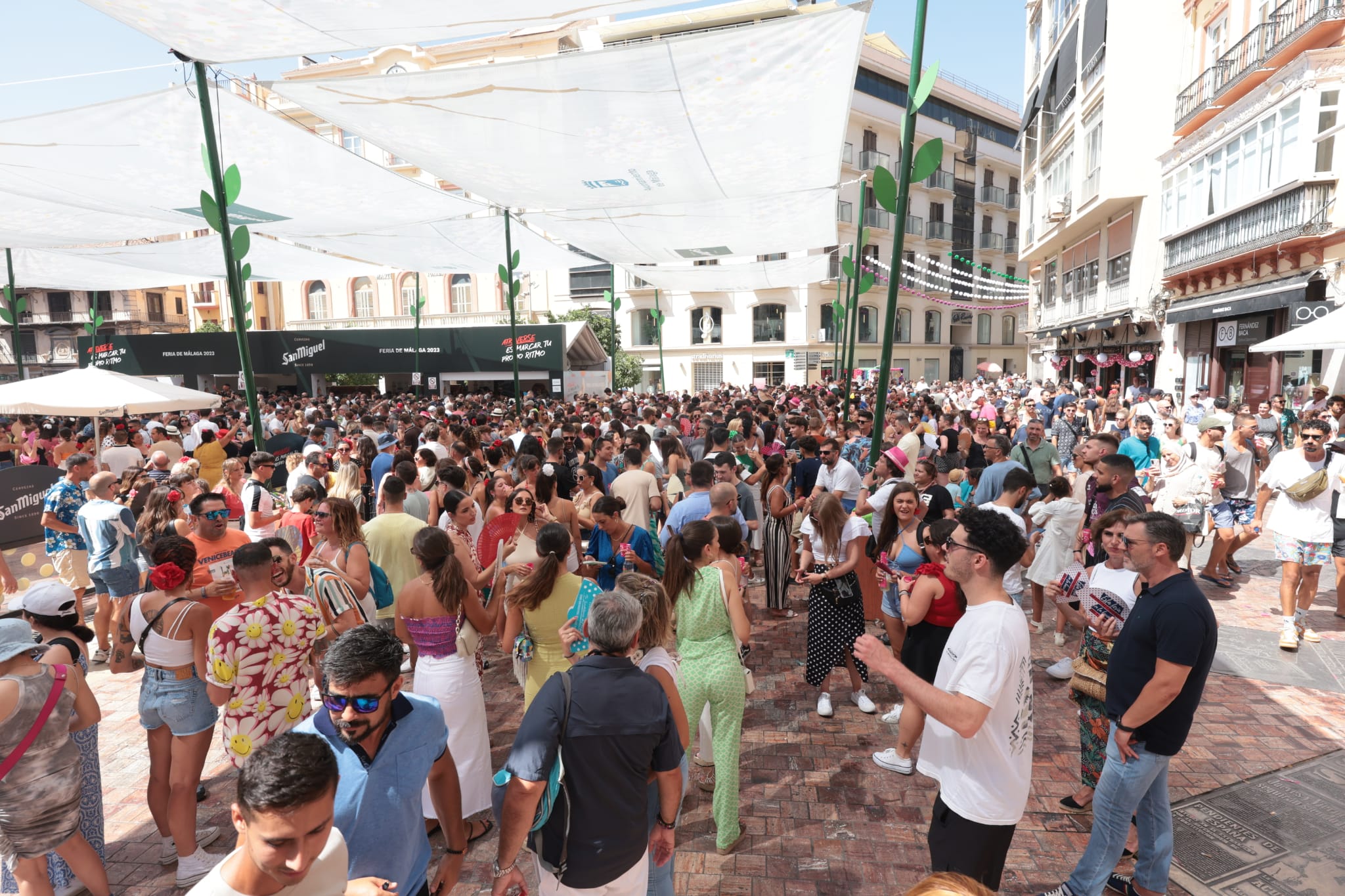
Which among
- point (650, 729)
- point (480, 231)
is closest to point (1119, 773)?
point (650, 729)

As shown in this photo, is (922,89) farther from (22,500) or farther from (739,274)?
(739,274)

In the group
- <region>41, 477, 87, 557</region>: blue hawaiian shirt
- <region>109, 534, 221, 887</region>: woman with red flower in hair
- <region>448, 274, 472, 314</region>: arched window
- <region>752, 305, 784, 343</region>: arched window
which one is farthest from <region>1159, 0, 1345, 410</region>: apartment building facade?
<region>448, 274, 472, 314</region>: arched window

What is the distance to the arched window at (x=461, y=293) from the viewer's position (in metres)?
40.5

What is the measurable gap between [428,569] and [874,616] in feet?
11.2

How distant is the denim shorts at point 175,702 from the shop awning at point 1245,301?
16.8 metres

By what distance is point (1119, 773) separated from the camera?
2846 millimetres

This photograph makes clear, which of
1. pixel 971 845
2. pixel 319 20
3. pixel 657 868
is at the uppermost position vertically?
pixel 319 20

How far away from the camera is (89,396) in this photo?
29.0 feet

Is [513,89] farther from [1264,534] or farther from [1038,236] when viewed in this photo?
[1038,236]

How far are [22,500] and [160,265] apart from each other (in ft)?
30.9

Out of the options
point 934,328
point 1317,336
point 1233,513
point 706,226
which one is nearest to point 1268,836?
point 1233,513

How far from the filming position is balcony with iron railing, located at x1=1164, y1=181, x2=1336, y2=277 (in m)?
11.9

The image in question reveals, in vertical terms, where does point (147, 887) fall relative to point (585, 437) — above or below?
below

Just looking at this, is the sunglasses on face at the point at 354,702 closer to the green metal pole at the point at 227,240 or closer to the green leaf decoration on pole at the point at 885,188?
the green leaf decoration on pole at the point at 885,188
